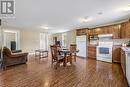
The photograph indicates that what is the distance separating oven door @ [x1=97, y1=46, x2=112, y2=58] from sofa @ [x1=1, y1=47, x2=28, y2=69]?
14.1 feet

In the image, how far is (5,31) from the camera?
7.79 metres

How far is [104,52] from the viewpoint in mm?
5852

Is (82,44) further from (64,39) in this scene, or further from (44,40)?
(44,40)

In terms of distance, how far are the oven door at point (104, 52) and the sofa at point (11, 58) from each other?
14.1ft

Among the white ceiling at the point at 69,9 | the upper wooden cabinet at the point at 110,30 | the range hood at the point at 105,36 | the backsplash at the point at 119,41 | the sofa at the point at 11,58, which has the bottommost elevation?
the sofa at the point at 11,58

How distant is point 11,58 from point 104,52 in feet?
16.0

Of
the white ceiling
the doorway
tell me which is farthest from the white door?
the doorway

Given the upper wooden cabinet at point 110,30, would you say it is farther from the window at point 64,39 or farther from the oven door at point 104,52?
the window at point 64,39

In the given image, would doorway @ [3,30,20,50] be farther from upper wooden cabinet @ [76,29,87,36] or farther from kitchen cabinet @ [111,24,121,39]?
kitchen cabinet @ [111,24,121,39]

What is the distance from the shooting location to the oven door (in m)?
5.58

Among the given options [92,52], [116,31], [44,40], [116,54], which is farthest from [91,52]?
[44,40]

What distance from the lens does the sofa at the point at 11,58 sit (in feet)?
14.1

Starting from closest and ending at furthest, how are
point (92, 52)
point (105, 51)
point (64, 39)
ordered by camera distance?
point (105, 51), point (92, 52), point (64, 39)

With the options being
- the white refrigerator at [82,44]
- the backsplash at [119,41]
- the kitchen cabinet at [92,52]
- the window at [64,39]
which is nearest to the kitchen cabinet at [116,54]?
the backsplash at [119,41]
